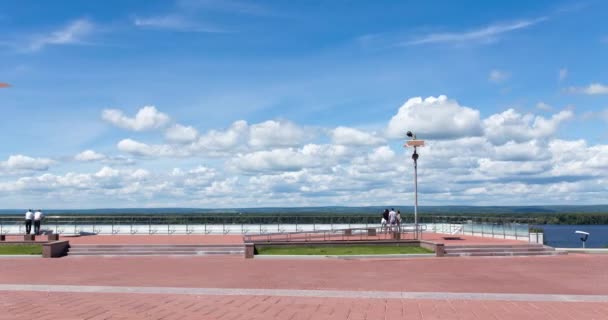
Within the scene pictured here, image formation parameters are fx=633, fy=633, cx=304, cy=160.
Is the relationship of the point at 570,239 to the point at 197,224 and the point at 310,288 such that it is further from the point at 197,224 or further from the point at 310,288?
the point at 310,288

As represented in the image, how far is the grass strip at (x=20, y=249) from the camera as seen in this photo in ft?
92.3

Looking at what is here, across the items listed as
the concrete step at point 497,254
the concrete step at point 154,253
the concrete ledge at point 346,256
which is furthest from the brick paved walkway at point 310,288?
the concrete step at point 154,253

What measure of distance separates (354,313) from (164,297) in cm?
484

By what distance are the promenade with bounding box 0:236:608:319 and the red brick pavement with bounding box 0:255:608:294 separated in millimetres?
32

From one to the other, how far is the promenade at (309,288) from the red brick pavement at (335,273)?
1.3 inches

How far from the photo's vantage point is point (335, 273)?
20359 millimetres

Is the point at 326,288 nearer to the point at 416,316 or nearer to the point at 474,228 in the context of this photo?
the point at 416,316

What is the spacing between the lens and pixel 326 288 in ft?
54.7

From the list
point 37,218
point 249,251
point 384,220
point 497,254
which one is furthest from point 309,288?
point 37,218

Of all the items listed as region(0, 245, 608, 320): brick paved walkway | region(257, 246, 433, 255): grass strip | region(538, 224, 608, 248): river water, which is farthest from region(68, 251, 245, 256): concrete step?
region(538, 224, 608, 248): river water

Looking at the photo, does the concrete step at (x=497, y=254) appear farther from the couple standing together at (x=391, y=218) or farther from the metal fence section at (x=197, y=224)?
the metal fence section at (x=197, y=224)

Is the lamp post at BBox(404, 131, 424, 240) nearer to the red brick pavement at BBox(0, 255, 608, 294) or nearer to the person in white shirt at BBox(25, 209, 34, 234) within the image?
the red brick pavement at BBox(0, 255, 608, 294)

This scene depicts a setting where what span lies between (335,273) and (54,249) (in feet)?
45.4

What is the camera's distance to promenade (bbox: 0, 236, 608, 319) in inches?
500
